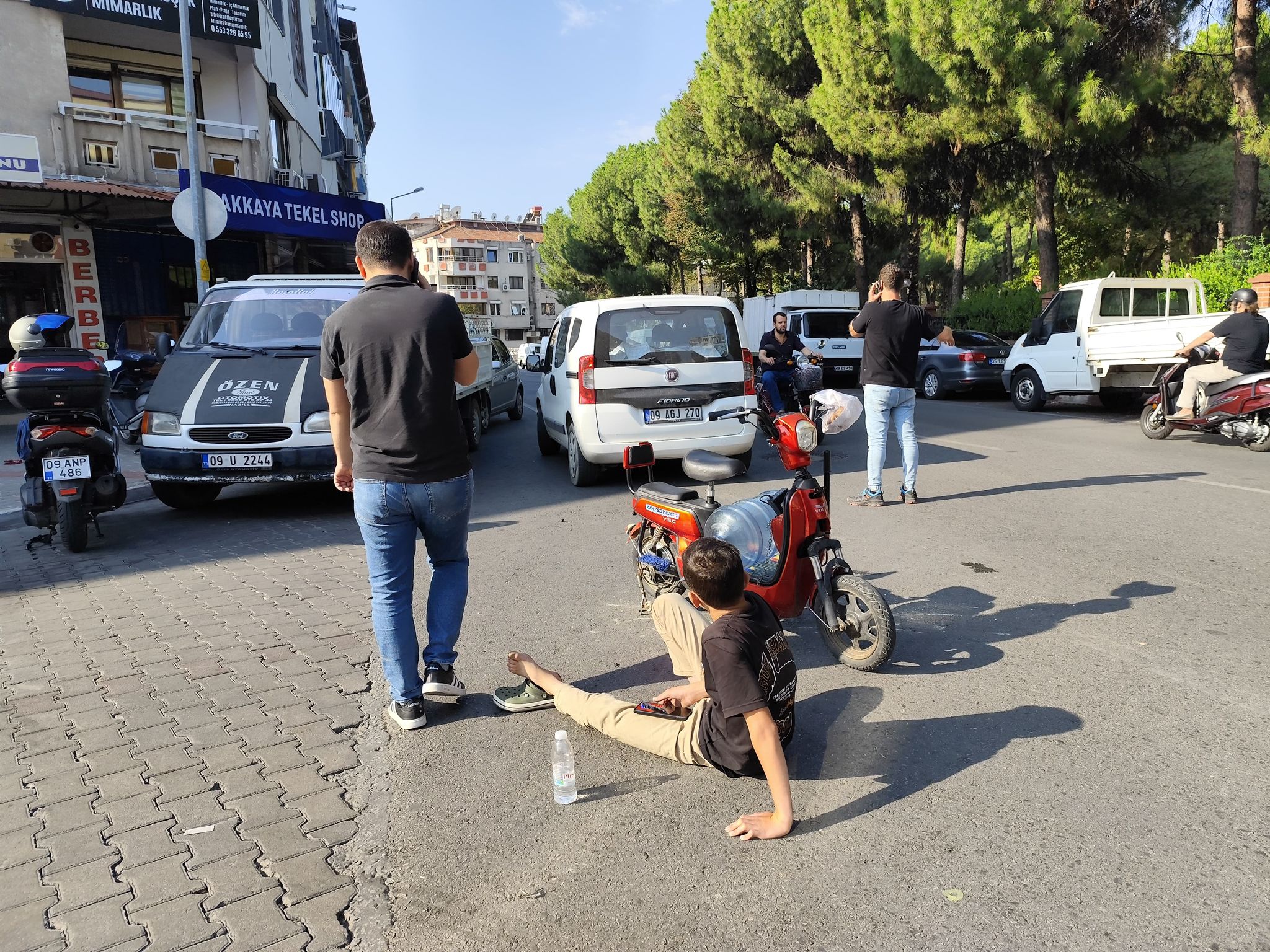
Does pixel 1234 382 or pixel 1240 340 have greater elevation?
pixel 1240 340

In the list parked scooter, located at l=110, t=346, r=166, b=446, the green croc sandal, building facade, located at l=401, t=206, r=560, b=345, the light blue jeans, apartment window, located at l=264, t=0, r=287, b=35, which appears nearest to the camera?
the green croc sandal

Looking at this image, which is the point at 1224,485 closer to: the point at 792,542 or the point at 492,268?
the point at 792,542

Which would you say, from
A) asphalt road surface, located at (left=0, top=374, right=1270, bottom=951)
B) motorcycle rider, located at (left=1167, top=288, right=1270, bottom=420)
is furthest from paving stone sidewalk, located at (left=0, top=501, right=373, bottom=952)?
motorcycle rider, located at (left=1167, top=288, right=1270, bottom=420)

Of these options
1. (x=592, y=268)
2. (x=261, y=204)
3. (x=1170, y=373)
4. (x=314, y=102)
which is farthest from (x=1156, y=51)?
(x=592, y=268)

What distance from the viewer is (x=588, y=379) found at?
28.3 ft

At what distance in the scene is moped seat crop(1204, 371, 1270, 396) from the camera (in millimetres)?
9984

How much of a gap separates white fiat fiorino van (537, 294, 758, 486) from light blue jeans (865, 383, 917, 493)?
1.41 m

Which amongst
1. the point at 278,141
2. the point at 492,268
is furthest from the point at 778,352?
the point at 492,268

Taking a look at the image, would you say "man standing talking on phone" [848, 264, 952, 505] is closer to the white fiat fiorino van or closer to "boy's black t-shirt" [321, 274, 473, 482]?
the white fiat fiorino van

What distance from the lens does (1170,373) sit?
11.1 m

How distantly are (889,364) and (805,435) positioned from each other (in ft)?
10.4

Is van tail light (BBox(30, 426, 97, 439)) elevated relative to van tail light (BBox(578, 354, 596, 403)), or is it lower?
lower

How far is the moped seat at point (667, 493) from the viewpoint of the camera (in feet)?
16.0

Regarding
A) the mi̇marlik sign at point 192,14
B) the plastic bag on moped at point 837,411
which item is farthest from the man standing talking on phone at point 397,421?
the mi̇marlik sign at point 192,14
